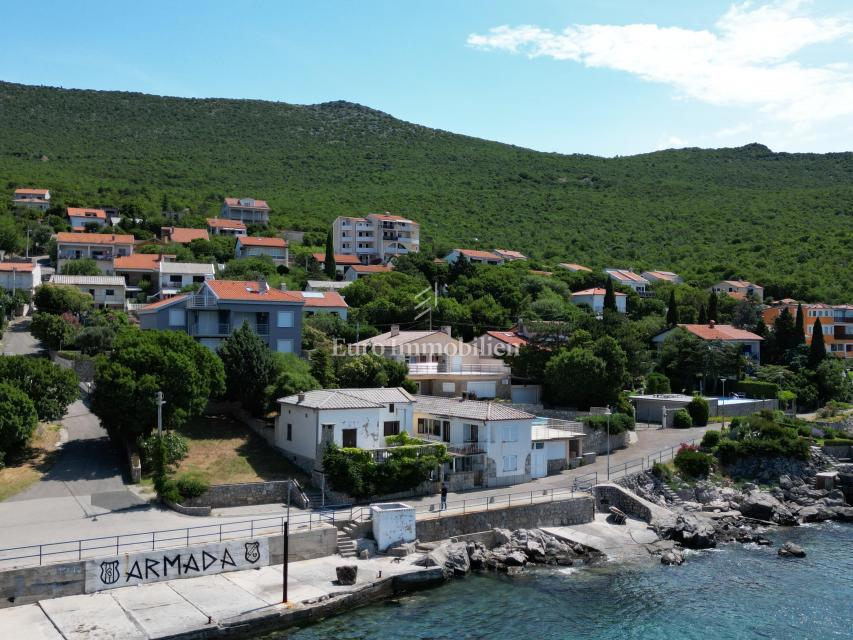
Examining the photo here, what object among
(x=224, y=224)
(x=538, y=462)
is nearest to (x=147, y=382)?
(x=538, y=462)

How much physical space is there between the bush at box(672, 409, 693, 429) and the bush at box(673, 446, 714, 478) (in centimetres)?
881

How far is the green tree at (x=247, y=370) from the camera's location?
148 feet

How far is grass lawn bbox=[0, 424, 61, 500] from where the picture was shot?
116 ft

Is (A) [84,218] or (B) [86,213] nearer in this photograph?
(A) [84,218]

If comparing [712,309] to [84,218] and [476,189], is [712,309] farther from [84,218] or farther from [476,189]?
[476,189]

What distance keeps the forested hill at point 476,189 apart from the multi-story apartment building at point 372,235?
18.6ft

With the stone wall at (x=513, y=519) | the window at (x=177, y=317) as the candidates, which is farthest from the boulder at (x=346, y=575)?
the window at (x=177, y=317)

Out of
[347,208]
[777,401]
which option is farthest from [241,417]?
[347,208]

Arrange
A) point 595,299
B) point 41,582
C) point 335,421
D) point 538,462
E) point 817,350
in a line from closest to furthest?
point 41,582
point 335,421
point 538,462
point 817,350
point 595,299

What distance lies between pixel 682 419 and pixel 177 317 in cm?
3652

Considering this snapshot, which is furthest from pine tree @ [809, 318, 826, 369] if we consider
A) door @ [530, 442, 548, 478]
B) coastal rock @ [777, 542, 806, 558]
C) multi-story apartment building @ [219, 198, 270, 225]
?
multi-story apartment building @ [219, 198, 270, 225]

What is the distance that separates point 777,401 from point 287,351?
40271 mm

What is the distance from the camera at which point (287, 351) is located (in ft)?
171

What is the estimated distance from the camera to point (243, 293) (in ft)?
170
